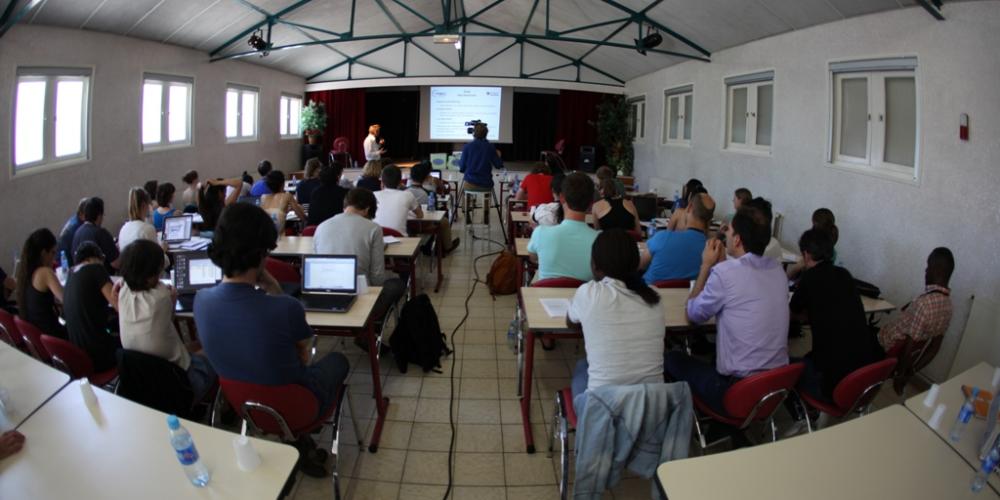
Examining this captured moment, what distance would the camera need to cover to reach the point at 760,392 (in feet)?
8.00

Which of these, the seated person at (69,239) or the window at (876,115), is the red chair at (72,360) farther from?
the window at (876,115)

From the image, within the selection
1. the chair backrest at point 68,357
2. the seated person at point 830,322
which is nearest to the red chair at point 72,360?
the chair backrest at point 68,357

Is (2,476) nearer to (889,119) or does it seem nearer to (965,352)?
(965,352)

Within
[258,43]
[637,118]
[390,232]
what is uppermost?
[258,43]

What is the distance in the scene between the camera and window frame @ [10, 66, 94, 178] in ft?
17.0

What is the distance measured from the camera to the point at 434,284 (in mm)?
6086

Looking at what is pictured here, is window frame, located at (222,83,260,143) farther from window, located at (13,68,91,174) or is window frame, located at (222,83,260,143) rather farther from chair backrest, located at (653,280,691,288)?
chair backrest, located at (653,280,691,288)

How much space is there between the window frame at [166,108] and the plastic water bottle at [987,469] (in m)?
8.38

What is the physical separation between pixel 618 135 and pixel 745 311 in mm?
9772

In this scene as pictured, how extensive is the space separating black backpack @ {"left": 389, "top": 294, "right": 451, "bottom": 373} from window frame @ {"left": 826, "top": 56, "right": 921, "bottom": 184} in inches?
140

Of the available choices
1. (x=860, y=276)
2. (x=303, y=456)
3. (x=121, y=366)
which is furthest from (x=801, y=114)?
(x=121, y=366)

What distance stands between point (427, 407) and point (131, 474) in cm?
199

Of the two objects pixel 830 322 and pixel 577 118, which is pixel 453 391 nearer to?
pixel 830 322

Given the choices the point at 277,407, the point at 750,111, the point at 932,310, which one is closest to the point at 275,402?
the point at 277,407
